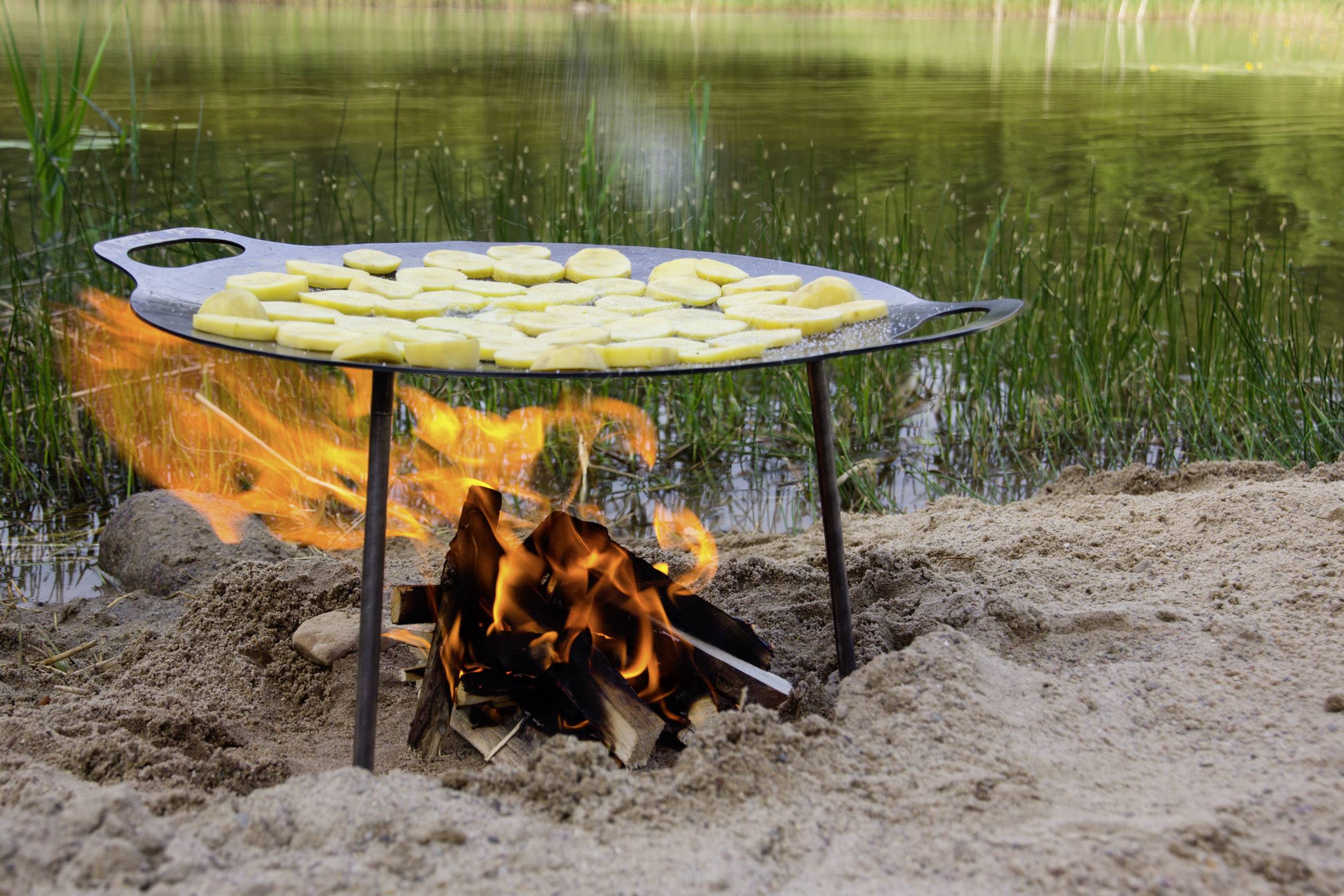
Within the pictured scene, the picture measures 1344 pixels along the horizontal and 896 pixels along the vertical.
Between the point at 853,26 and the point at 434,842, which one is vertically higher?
the point at 853,26

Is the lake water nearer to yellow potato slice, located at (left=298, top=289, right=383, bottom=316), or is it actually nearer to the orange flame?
the orange flame

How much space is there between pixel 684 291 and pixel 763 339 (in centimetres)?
40

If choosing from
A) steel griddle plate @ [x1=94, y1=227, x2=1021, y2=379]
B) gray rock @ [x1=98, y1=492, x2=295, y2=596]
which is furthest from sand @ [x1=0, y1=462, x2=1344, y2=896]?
steel griddle plate @ [x1=94, y1=227, x2=1021, y2=379]

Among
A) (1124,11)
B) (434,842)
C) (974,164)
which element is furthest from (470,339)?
(1124,11)

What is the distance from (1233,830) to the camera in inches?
49.2

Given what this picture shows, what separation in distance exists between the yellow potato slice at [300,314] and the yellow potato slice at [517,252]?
21.4 inches

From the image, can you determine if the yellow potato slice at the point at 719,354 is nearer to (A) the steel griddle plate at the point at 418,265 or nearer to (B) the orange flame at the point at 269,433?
(A) the steel griddle plate at the point at 418,265

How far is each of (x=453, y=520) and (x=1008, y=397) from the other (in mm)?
1832

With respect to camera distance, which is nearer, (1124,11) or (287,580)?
(287,580)

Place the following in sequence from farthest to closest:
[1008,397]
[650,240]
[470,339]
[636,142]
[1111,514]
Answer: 1. [636,142]
2. [650,240]
3. [1008,397]
4. [1111,514]
5. [470,339]

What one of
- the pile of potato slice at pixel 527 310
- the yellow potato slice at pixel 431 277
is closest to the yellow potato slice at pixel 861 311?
the pile of potato slice at pixel 527 310

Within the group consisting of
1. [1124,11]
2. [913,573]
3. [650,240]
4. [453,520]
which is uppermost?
[1124,11]

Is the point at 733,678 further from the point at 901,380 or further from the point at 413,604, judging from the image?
the point at 901,380

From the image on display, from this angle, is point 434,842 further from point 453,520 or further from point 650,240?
point 650,240
